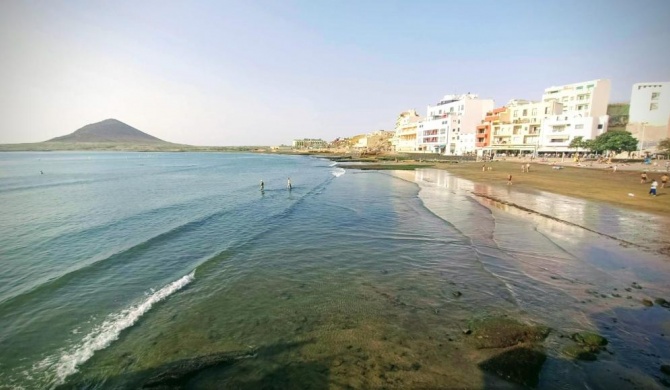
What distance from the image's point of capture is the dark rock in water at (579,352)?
7527 millimetres

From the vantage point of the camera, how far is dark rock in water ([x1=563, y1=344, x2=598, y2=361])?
296 inches

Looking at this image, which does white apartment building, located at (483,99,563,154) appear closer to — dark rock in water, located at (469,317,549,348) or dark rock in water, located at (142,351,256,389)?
dark rock in water, located at (469,317,549,348)

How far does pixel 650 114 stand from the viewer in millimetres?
78688

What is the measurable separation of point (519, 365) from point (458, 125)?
10573 cm

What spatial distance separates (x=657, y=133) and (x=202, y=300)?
355 ft

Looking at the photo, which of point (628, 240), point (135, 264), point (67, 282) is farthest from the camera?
point (628, 240)

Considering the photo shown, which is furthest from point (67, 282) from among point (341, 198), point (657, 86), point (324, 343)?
point (657, 86)

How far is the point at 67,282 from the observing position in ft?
41.9

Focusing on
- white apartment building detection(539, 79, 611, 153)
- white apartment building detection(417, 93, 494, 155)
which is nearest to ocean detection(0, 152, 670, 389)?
white apartment building detection(539, 79, 611, 153)

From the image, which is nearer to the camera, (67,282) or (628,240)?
(67,282)

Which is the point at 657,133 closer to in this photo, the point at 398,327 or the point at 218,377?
the point at 398,327

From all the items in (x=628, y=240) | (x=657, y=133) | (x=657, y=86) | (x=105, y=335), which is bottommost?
(x=105, y=335)

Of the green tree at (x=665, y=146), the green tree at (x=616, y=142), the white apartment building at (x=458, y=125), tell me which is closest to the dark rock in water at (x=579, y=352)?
the green tree at (x=616, y=142)

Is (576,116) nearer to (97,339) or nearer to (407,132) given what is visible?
(407,132)
